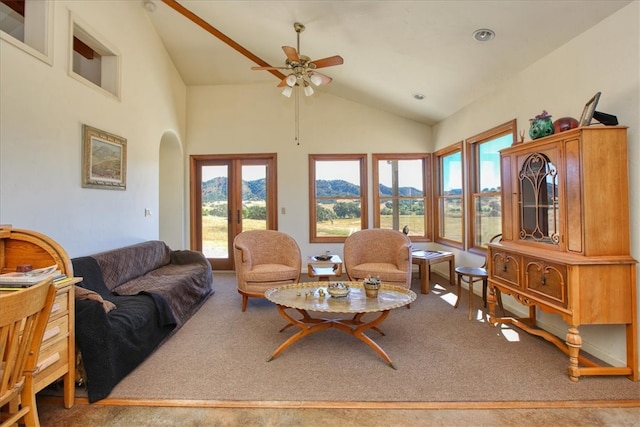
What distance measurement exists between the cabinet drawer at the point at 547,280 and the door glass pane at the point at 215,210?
4927mm

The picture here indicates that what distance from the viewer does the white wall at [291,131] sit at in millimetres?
5852

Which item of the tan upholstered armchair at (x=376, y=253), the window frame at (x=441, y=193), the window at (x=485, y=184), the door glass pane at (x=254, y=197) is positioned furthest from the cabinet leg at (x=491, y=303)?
the door glass pane at (x=254, y=197)

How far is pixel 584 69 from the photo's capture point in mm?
2609

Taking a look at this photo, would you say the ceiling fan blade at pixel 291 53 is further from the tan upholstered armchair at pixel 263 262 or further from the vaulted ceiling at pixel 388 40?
the tan upholstered armchair at pixel 263 262

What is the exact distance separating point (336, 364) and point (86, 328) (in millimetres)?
1745

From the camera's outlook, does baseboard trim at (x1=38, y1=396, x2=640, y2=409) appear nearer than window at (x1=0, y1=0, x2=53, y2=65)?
Yes

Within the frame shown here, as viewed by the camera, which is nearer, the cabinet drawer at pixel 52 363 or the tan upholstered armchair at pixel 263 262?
the cabinet drawer at pixel 52 363

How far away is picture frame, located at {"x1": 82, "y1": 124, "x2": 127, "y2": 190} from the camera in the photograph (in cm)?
333

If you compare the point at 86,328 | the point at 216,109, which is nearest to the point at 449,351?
the point at 86,328

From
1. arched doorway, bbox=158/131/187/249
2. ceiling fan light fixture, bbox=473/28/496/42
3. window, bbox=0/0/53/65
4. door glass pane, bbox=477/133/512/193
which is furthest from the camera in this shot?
arched doorway, bbox=158/131/187/249

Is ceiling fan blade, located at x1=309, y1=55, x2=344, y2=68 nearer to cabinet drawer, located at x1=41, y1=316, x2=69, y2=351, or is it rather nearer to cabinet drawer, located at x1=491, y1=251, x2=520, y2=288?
cabinet drawer, located at x1=491, y1=251, x2=520, y2=288

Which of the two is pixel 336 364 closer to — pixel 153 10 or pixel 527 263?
pixel 527 263

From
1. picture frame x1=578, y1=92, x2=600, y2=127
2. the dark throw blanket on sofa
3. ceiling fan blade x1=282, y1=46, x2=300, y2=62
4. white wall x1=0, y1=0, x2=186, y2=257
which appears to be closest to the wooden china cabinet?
picture frame x1=578, y1=92, x2=600, y2=127

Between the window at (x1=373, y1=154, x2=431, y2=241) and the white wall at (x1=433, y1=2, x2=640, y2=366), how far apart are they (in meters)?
2.49
